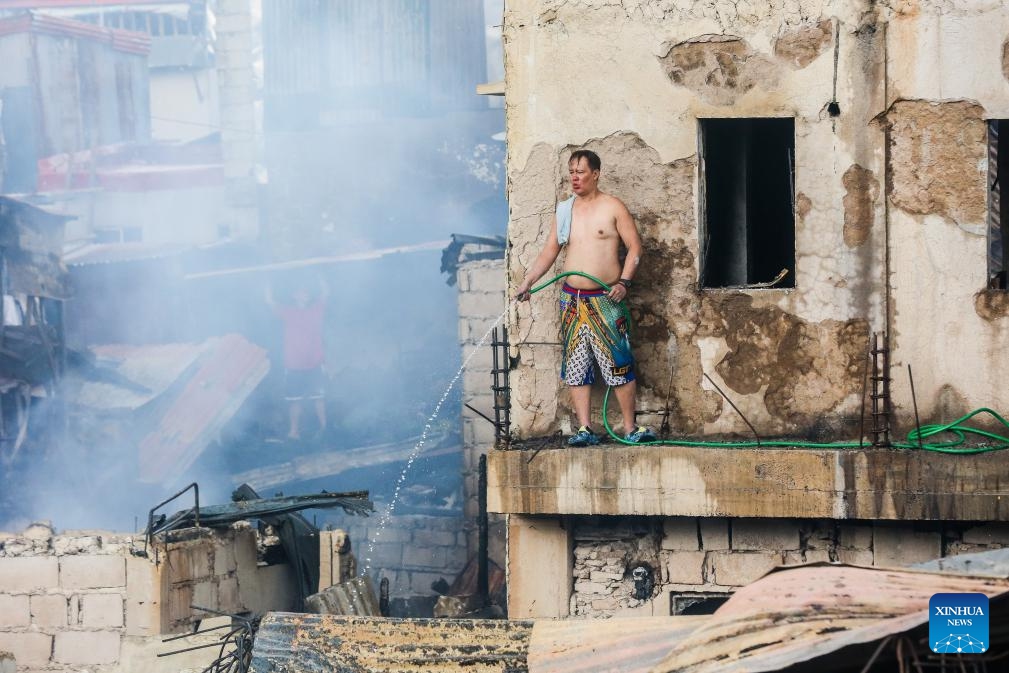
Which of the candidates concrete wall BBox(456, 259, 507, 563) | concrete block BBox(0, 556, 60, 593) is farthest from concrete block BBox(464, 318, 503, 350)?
concrete block BBox(0, 556, 60, 593)

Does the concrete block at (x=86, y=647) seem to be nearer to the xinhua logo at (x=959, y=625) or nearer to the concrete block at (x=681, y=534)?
the concrete block at (x=681, y=534)

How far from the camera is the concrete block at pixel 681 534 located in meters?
9.13

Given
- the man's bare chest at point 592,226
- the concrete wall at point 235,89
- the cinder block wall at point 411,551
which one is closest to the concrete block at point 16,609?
the cinder block wall at point 411,551

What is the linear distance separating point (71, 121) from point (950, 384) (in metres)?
36.4

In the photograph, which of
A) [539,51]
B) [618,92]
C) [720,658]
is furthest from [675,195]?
[720,658]

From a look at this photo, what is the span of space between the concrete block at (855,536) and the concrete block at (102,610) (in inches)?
315

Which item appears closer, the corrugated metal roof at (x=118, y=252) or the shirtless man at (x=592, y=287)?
the shirtless man at (x=592, y=287)

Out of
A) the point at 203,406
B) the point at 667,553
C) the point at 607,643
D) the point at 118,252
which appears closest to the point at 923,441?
the point at 667,553

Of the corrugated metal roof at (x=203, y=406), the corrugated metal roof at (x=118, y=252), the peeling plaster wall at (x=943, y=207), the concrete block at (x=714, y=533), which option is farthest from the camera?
the corrugated metal roof at (x=118, y=252)

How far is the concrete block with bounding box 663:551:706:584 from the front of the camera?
30.1ft

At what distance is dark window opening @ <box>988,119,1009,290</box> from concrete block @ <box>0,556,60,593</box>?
385 inches

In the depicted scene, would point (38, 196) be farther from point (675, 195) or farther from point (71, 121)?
point (675, 195)

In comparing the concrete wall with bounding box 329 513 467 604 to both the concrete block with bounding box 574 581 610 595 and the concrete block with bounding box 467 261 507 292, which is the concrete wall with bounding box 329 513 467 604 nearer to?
the concrete block with bounding box 467 261 507 292

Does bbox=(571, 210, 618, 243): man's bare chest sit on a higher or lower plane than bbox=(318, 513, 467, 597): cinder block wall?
higher
